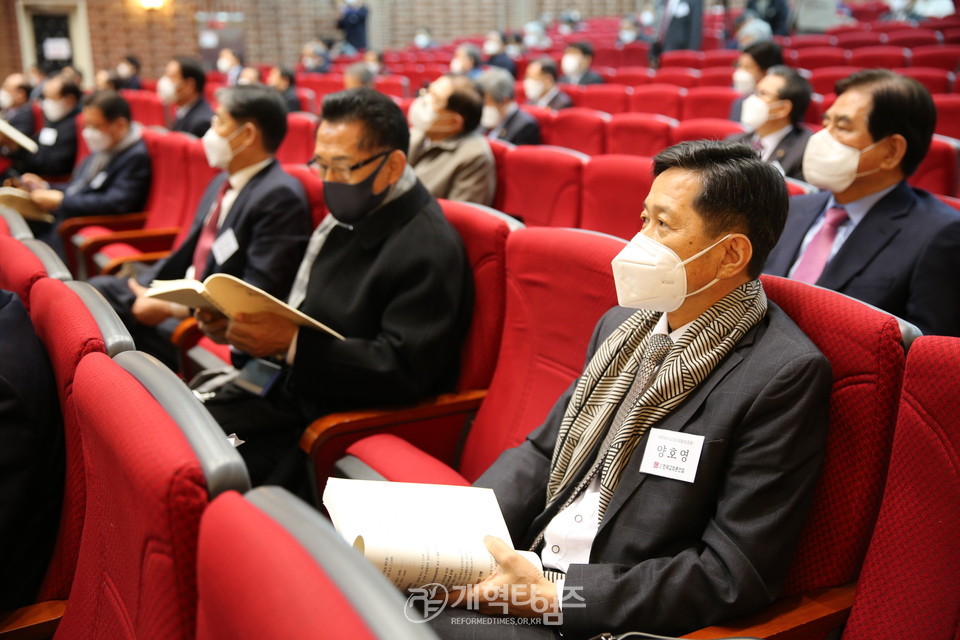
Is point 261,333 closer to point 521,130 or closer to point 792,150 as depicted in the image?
point 792,150

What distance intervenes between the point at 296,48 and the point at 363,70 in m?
8.37

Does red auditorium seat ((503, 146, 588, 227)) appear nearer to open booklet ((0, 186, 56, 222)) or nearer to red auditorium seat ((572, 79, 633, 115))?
open booklet ((0, 186, 56, 222))

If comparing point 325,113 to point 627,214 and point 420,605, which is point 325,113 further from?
point 420,605

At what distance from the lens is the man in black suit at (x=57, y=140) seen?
552 cm

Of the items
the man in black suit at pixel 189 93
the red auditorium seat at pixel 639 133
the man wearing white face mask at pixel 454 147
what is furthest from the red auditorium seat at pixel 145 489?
Answer: the man in black suit at pixel 189 93

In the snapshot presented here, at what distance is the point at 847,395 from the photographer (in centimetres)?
117

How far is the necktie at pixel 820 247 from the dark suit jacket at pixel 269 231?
1.48 m

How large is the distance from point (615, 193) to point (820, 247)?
89 cm

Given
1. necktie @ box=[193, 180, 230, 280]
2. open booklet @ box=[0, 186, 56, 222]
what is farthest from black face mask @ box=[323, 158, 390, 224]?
open booklet @ box=[0, 186, 56, 222]

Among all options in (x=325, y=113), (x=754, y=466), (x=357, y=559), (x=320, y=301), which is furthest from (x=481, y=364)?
(x=357, y=559)

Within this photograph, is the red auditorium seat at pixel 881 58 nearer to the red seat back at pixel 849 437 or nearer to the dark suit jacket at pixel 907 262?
the dark suit jacket at pixel 907 262

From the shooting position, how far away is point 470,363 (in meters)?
2.03

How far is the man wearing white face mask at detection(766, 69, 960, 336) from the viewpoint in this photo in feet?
5.99

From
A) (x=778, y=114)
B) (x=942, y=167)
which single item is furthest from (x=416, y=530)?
(x=778, y=114)
